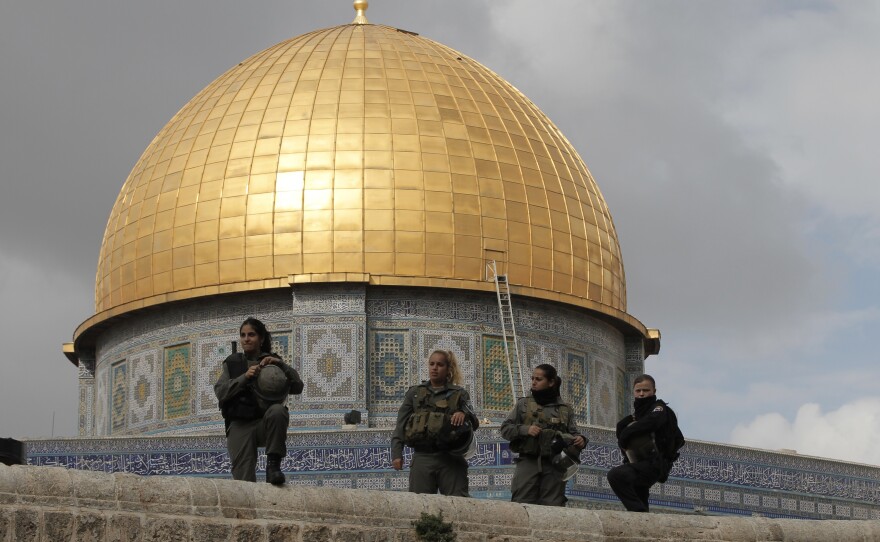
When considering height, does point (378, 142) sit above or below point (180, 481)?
above

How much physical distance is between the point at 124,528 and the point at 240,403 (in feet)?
4.90

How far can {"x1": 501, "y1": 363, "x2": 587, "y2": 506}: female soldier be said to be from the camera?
39.2 ft

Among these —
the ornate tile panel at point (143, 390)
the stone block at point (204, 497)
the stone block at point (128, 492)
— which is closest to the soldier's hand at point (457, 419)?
the stone block at point (204, 497)

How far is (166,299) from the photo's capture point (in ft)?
87.2

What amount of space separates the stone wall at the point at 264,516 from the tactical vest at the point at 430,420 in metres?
0.57

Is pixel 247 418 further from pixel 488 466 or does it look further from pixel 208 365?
pixel 208 365

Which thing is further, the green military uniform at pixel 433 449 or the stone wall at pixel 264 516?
the green military uniform at pixel 433 449

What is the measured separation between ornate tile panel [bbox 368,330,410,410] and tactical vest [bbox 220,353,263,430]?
14.3 m

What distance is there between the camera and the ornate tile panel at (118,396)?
2705cm

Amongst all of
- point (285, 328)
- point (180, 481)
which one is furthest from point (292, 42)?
point (180, 481)

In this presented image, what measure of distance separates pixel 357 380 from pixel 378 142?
11.2ft

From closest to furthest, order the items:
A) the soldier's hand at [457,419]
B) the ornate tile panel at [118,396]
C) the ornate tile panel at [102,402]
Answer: the soldier's hand at [457,419]
the ornate tile panel at [118,396]
the ornate tile panel at [102,402]

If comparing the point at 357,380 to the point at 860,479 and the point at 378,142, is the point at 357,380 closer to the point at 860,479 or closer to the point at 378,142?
the point at 378,142

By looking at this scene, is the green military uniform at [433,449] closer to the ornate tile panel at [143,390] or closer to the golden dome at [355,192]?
the golden dome at [355,192]
